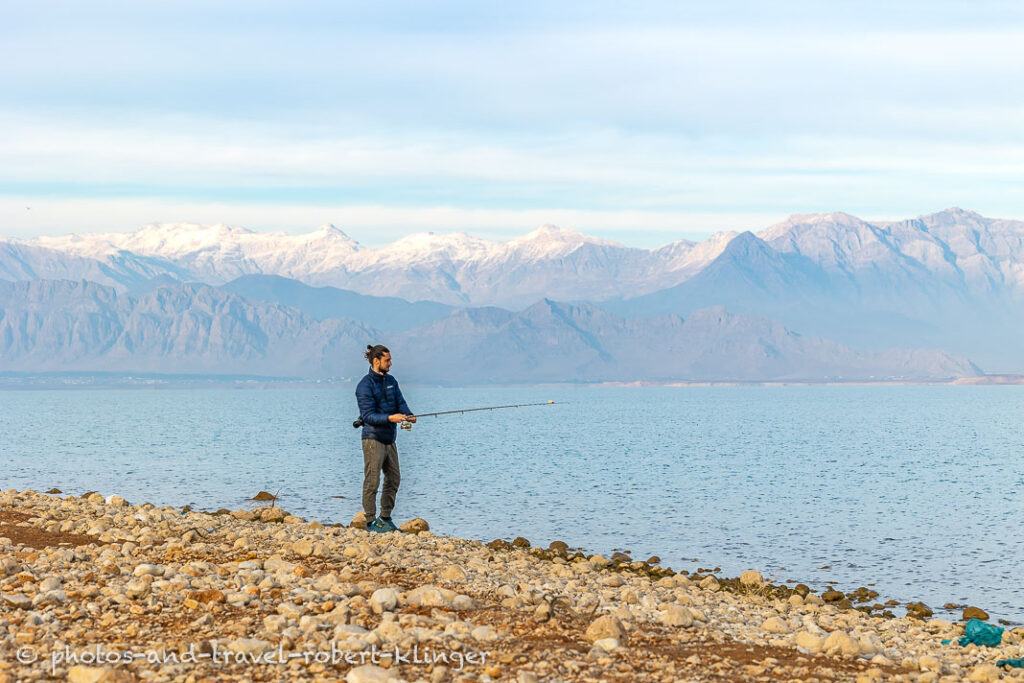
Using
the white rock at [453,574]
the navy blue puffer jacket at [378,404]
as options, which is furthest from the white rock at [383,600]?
the navy blue puffer jacket at [378,404]

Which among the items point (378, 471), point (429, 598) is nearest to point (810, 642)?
point (429, 598)

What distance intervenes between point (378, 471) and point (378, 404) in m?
1.27

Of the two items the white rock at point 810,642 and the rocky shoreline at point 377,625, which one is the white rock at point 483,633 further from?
the white rock at point 810,642

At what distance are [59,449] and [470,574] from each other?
63503 millimetres

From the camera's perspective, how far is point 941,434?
350 ft

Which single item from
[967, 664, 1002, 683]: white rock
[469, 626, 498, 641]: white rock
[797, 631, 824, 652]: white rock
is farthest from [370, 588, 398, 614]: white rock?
[967, 664, 1002, 683]: white rock

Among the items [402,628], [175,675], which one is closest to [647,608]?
[402,628]

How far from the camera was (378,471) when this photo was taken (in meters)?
19.1

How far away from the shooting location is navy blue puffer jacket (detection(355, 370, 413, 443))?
1841 centimetres

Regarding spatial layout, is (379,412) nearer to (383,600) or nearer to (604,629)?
(383,600)

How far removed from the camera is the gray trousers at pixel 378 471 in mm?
18688

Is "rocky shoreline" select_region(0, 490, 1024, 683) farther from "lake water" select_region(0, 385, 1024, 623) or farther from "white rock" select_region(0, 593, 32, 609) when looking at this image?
"lake water" select_region(0, 385, 1024, 623)

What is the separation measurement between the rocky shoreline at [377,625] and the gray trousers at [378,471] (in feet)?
5.85

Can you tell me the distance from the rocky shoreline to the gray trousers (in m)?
1.78
